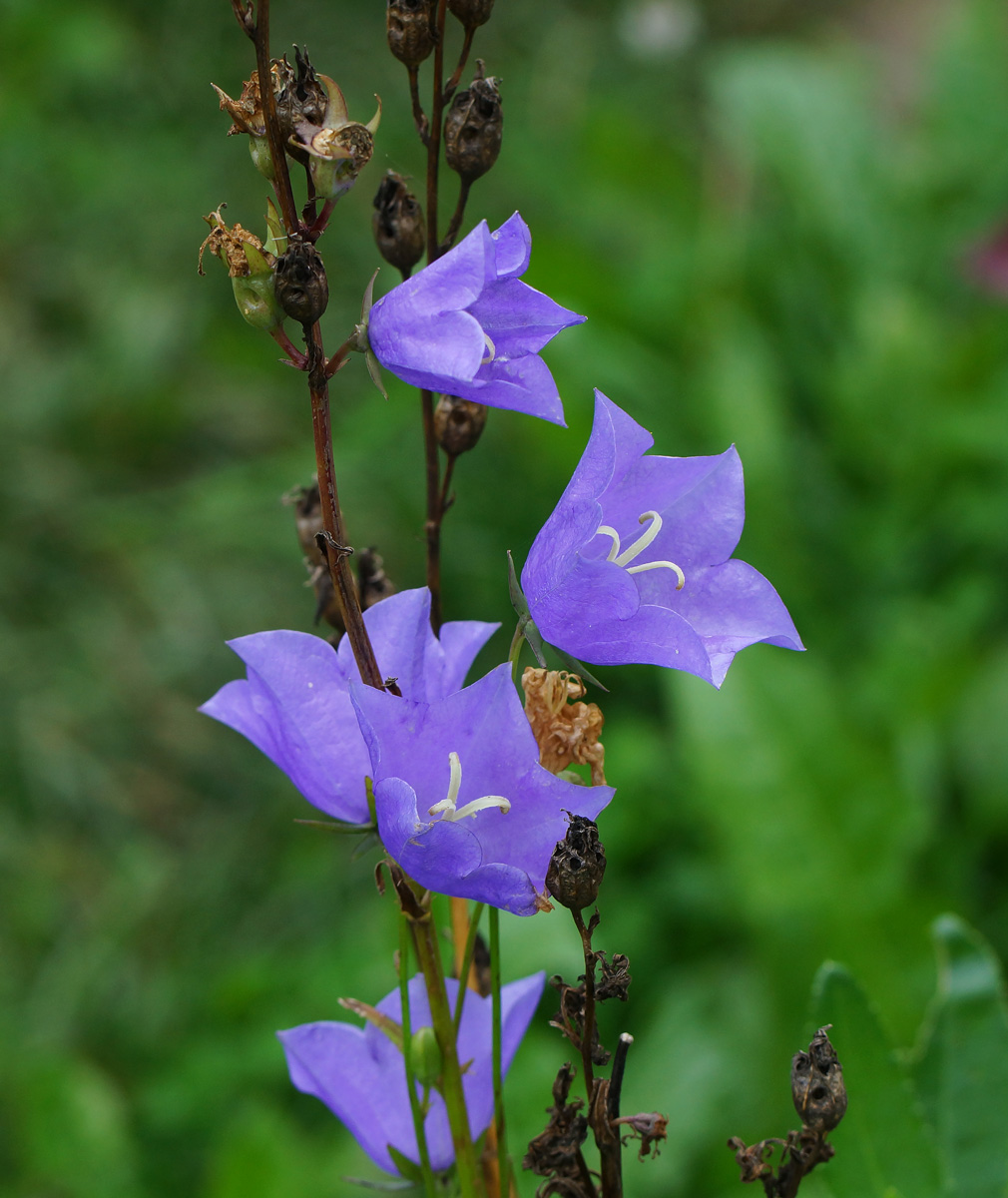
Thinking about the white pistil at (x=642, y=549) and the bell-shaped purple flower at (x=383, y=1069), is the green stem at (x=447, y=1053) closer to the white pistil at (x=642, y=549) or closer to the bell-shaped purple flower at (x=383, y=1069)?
the bell-shaped purple flower at (x=383, y=1069)

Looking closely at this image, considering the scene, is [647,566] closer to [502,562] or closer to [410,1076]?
[410,1076]

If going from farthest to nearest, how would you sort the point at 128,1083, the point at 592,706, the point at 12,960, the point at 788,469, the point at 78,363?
the point at 78,363
the point at 788,469
the point at 12,960
the point at 128,1083
the point at 592,706

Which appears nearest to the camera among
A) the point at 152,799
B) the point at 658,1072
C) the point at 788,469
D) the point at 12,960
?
the point at 658,1072

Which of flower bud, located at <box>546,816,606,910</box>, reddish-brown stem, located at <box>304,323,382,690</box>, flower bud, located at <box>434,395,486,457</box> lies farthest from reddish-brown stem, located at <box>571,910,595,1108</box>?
flower bud, located at <box>434,395,486,457</box>

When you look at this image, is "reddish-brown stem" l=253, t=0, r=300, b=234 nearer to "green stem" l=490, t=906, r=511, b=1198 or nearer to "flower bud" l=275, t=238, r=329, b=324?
"flower bud" l=275, t=238, r=329, b=324

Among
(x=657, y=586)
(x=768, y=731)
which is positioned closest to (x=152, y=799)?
(x=768, y=731)

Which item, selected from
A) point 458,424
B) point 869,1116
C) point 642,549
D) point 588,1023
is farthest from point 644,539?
point 869,1116

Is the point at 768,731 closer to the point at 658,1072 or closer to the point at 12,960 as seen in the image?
the point at 658,1072

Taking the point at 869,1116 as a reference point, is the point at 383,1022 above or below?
above
